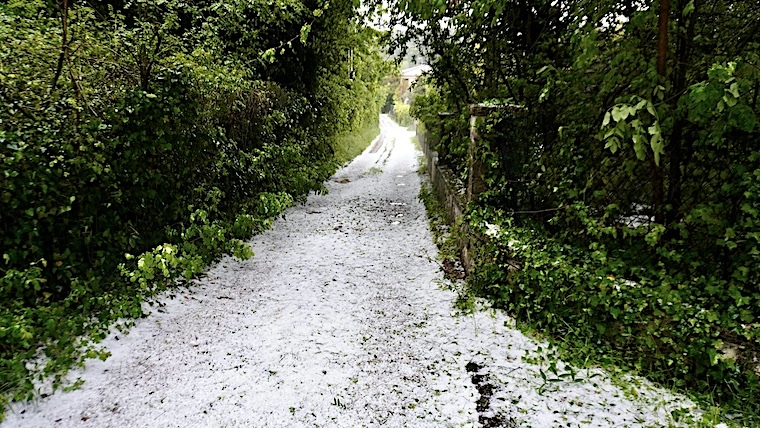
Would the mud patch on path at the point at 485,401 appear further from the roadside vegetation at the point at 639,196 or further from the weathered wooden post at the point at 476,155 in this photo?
the weathered wooden post at the point at 476,155

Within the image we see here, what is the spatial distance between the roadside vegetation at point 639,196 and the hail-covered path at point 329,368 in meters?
0.32

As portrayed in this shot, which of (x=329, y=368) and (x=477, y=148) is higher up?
(x=477, y=148)

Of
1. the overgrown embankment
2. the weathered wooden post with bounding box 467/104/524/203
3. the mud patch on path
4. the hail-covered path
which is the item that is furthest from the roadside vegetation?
the overgrown embankment

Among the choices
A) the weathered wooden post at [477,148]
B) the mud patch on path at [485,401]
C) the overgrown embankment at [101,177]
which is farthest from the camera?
the weathered wooden post at [477,148]

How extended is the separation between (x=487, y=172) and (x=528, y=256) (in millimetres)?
1344

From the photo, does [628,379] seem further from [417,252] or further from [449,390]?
[417,252]

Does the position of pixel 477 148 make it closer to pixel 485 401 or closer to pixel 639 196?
pixel 639 196

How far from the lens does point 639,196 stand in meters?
3.57

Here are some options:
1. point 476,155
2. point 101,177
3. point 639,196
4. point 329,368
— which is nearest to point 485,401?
point 329,368

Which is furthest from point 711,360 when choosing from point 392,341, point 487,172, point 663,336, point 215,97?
point 215,97

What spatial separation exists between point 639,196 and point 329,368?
9.69ft

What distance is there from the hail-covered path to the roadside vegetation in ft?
1.06

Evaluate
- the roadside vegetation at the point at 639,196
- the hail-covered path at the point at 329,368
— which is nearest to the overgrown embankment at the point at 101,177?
the hail-covered path at the point at 329,368

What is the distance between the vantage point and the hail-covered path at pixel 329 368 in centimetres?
264
